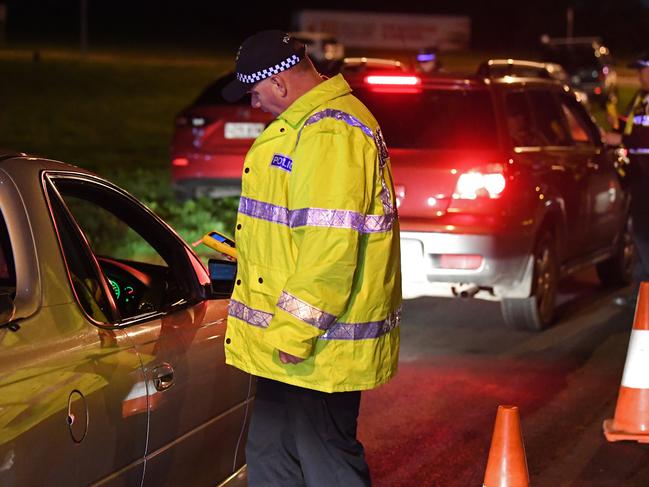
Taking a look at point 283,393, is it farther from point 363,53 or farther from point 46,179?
point 363,53

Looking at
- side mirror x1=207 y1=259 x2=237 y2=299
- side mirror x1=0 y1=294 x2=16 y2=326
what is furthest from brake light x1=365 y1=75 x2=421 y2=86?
side mirror x1=0 y1=294 x2=16 y2=326

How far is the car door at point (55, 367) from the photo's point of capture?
3549mm

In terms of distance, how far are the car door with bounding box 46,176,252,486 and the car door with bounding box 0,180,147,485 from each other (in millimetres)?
99

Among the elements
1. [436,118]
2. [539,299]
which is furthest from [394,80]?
[539,299]

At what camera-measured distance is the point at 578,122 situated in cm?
1073

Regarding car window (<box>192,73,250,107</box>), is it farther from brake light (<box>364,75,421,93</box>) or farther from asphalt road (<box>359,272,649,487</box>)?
brake light (<box>364,75,421,93</box>)

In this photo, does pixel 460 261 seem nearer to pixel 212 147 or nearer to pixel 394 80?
pixel 394 80

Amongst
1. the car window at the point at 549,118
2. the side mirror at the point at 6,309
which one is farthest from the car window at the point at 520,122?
the side mirror at the point at 6,309

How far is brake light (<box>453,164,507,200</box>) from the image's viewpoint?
29.4ft

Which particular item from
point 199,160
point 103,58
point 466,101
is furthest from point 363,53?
point 466,101

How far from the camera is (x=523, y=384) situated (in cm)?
808

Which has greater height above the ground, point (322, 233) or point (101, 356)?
point (322, 233)

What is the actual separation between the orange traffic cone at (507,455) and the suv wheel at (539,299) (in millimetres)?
4669

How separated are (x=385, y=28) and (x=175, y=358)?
1948 inches
